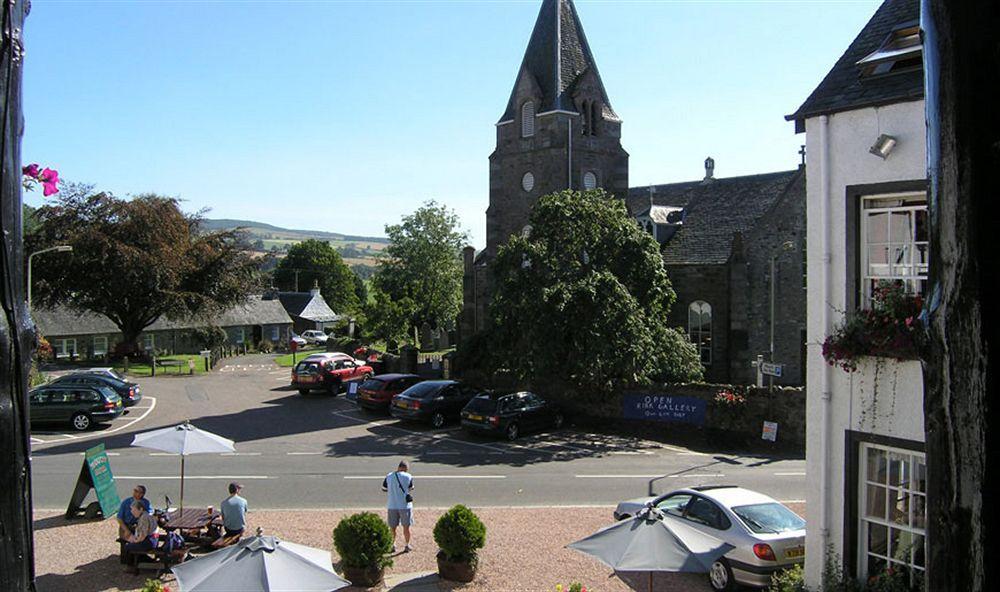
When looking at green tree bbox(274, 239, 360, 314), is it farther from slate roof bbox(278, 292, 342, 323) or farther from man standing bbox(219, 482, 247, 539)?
man standing bbox(219, 482, 247, 539)

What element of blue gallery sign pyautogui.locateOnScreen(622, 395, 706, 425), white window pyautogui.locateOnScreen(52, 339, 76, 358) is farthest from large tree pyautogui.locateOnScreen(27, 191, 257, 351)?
blue gallery sign pyautogui.locateOnScreen(622, 395, 706, 425)

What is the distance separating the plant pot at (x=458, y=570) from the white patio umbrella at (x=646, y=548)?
2.56m

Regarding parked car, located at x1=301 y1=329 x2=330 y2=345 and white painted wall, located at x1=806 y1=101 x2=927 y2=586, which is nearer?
white painted wall, located at x1=806 y1=101 x2=927 y2=586

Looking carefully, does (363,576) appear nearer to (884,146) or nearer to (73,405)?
(884,146)

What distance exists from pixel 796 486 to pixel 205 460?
15.5m

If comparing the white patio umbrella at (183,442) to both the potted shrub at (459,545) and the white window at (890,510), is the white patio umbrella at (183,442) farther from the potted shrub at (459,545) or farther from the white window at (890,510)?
the white window at (890,510)

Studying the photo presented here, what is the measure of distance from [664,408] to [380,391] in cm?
1057

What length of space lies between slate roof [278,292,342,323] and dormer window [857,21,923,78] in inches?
3057

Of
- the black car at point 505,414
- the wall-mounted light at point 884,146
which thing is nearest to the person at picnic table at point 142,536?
the wall-mounted light at point 884,146

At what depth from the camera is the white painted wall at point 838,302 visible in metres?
9.56

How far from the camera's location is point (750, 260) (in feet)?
119

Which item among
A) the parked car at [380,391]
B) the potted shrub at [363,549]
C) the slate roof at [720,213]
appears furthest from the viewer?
the slate roof at [720,213]

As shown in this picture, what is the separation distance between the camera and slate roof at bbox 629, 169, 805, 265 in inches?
1506

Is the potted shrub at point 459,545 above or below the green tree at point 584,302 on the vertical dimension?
below
